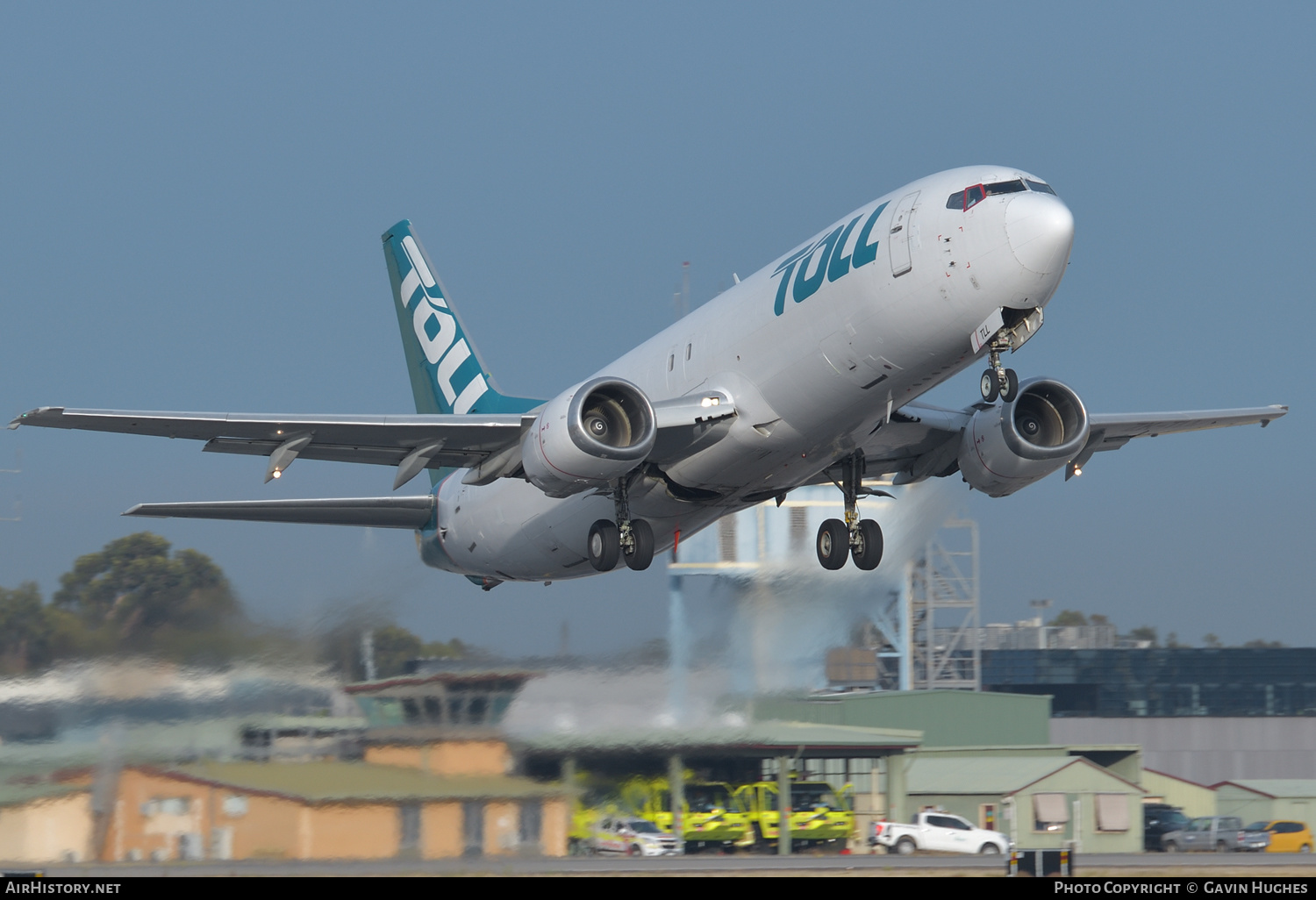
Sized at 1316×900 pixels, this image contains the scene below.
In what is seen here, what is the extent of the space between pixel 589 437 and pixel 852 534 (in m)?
6.07

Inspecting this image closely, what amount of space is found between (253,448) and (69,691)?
6.04m

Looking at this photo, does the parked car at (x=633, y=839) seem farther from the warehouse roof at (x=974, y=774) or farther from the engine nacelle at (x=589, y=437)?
the warehouse roof at (x=974, y=774)

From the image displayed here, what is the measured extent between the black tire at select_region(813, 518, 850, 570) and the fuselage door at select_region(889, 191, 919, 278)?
22.0ft

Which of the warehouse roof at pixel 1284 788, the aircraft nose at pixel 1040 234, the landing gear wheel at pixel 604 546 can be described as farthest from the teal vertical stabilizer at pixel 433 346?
the warehouse roof at pixel 1284 788

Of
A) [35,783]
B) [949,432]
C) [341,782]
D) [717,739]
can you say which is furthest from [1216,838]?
[35,783]

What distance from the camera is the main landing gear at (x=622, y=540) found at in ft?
77.9

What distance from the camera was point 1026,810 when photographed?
39.5 metres

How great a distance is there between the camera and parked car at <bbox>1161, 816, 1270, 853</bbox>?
39781mm

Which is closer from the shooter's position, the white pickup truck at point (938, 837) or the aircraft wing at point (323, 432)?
the aircraft wing at point (323, 432)

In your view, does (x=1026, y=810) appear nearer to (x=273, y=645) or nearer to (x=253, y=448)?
(x=273, y=645)

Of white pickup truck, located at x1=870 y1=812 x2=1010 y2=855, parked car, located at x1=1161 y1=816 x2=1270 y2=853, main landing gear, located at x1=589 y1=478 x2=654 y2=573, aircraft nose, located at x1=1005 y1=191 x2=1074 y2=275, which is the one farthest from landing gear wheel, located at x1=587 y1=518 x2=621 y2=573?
parked car, located at x1=1161 y1=816 x2=1270 y2=853

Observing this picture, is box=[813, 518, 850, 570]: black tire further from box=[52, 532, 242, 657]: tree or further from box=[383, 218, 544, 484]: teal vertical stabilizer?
box=[52, 532, 242, 657]: tree

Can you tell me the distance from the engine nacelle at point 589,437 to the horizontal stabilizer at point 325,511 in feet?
25.1

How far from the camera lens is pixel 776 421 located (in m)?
22.0
